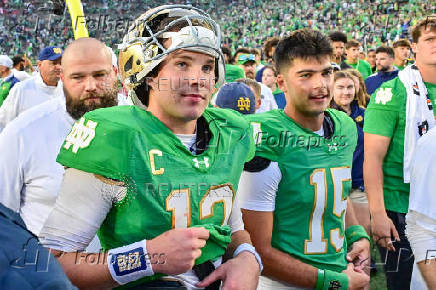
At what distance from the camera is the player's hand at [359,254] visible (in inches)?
95.0

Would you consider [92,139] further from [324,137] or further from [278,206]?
[324,137]

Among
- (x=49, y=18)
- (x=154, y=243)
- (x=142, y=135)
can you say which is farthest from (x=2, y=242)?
(x=49, y=18)

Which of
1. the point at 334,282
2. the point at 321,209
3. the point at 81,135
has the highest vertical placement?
the point at 81,135

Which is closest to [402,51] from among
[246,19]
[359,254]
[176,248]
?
[359,254]

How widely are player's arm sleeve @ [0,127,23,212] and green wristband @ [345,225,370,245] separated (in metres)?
1.53

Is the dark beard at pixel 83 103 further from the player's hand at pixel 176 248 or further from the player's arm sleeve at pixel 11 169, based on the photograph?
the player's hand at pixel 176 248

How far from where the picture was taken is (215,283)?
5.59ft

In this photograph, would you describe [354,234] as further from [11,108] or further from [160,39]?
[11,108]

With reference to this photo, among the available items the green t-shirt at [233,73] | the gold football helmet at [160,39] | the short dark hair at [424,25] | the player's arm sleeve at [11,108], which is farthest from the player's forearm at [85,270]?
the green t-shirt at [233,73]

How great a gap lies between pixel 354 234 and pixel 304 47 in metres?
0.87

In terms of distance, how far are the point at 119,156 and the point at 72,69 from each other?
156cm

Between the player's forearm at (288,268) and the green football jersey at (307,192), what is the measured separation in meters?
0.05

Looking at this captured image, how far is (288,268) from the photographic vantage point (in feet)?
7.52

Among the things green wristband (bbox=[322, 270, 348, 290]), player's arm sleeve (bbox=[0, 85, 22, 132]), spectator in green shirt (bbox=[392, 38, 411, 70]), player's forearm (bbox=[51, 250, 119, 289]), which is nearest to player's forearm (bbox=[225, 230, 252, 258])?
player's forearm (bbox=[51, 250, 119, 289])
